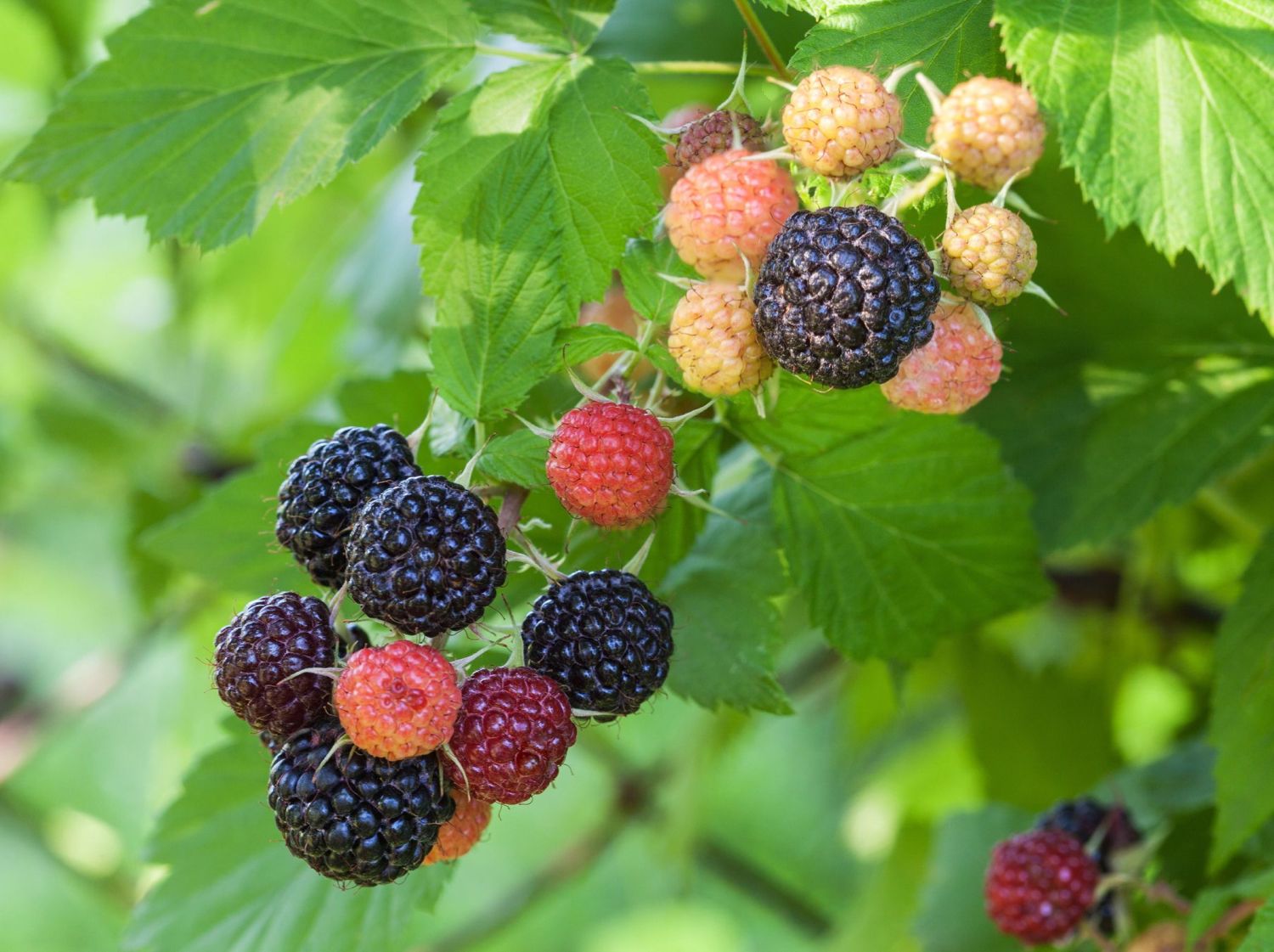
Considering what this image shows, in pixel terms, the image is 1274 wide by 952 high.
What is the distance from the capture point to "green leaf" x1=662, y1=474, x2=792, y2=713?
1.02 meters

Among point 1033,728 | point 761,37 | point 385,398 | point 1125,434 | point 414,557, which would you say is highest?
point 761,37

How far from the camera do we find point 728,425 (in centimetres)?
101

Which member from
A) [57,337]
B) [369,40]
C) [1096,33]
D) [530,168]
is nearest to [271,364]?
[57,337]

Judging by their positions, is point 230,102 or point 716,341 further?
point 230,102

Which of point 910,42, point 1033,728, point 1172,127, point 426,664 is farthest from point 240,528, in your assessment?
point 1033,728

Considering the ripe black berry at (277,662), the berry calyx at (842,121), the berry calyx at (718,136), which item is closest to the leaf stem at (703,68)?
the berry calyx at (718,136)

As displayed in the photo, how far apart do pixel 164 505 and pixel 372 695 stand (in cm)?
142

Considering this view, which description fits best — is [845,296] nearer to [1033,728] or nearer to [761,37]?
[761,37]

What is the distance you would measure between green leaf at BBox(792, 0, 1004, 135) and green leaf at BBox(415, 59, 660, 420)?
0.51 feet

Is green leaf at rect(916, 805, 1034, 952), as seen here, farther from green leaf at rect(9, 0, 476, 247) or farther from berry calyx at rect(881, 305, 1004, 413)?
green leaf at rect(9, 0, 476, 247)

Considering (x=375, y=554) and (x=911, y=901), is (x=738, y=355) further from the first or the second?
(x=911, y=901)

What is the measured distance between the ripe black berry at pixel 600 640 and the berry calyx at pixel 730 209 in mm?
218

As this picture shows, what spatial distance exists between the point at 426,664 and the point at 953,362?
372mm

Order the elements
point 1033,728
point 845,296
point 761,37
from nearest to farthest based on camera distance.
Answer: point 845,296
point 761,37
point 1033,728
